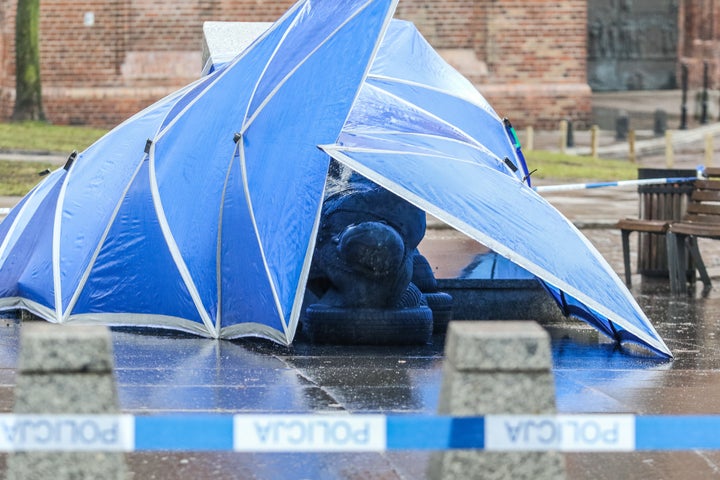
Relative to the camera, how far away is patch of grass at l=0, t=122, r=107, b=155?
82.8 ft

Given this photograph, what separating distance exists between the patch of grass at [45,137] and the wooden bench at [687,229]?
13413mm

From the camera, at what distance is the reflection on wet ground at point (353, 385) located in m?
5.86

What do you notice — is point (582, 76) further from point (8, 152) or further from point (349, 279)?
point (349, 279)

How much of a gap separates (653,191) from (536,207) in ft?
14.0

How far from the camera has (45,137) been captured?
1056 inches

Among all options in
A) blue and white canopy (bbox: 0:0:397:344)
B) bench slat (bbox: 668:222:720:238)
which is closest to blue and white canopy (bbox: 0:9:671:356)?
blue and white canopy (bbox: 0:0:397:344)

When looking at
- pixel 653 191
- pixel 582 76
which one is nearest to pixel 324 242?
pixel 653 191

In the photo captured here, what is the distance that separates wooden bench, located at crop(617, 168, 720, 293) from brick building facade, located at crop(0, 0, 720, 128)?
61.5ft

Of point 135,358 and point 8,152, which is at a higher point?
point 135,358

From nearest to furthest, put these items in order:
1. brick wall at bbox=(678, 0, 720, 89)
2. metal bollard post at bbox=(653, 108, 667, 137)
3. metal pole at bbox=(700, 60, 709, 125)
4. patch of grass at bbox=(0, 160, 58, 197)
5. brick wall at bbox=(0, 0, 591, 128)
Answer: patch of grass at bbox=(0, 160, 58, 197) → brick wall at bbox=(0, 0, 591, 128) → metal bollard post at bbox=(653, 108, 667, 137) → metal pole at bbox=(700, 60, 709, 125) → brick wall at bbox=(678, 0, 720, 89)

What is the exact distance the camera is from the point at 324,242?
915 cm

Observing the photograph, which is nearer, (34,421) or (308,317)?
(34,421)

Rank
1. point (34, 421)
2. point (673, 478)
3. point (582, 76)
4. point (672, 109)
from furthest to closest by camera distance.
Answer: point (672, 109), point (582, 76), point (673, 478), point (34, 421)

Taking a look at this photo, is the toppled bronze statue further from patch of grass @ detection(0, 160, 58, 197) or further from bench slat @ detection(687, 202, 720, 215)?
patch of grass @ detection(0, 160, 58, 197)
